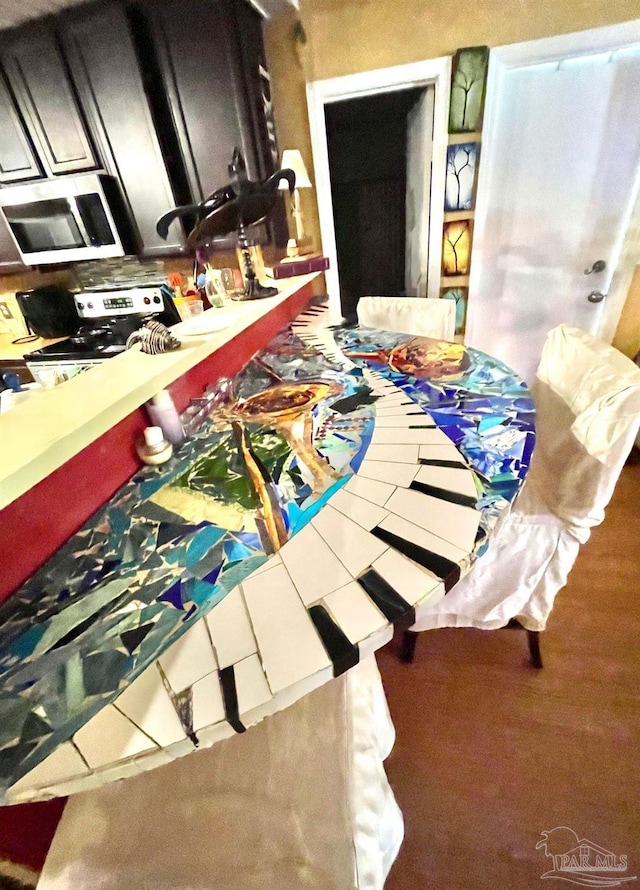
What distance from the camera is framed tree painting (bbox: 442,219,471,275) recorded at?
2082 mm

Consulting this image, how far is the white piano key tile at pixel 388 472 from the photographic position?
676mm

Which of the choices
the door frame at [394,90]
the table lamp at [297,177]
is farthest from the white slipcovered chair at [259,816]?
the table lamp at [297,177]

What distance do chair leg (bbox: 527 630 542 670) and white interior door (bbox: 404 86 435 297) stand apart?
6.33 ft

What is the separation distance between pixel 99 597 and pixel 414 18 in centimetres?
266

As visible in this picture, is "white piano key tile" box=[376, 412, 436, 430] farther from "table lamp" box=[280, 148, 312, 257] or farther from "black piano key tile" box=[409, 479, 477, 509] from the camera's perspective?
"table lamp" box=[280, 148, 312, 257]

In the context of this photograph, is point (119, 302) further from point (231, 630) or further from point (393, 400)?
point (231, 630)

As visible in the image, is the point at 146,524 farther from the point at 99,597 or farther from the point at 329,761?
the point at 329,761

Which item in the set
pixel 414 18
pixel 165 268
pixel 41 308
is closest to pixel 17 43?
pixel 165 268

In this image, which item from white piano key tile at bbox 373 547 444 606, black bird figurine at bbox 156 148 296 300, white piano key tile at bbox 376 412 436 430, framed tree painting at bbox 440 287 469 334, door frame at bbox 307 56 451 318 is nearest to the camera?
white piano key tile at bbox 373 547 444 606

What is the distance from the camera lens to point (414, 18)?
1759mm

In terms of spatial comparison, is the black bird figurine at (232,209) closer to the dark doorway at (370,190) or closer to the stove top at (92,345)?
the stove top at (92,345)

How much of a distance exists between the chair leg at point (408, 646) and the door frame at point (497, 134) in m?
1.89

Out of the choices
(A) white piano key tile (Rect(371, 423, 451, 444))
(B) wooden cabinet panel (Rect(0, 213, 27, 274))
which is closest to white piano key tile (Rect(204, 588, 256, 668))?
(A) white piano key tile (Rect(371, 423, 451, 444))

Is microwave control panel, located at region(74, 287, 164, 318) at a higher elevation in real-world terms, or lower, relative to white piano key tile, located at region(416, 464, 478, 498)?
higher
